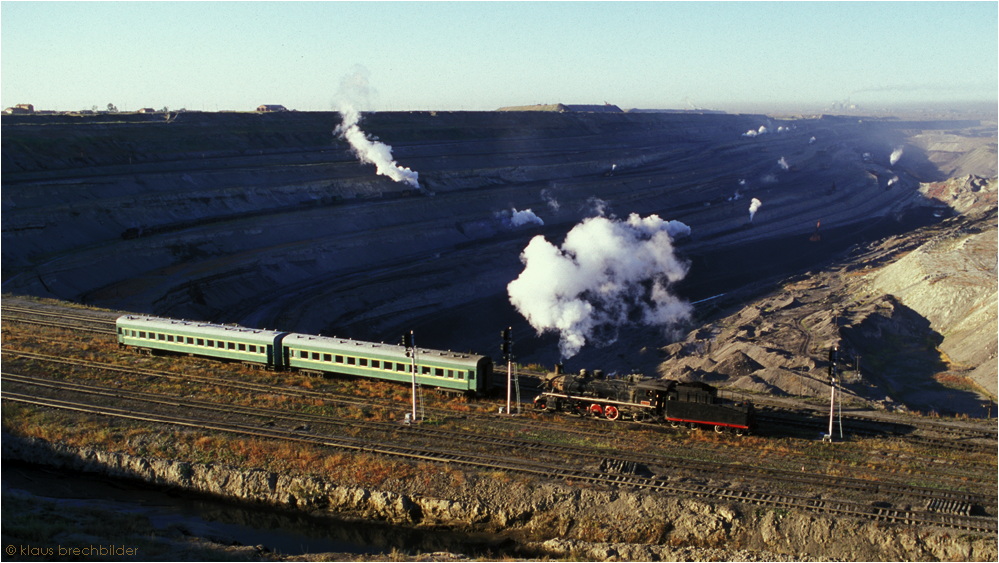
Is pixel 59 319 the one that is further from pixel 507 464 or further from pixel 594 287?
pixel 594 287

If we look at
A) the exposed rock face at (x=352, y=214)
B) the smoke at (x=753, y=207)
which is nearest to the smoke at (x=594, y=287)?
the exposed rock face at (x=352, y=214)

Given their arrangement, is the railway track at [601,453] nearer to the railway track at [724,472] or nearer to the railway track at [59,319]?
the railway track at [724,472]

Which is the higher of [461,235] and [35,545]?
[461,235]

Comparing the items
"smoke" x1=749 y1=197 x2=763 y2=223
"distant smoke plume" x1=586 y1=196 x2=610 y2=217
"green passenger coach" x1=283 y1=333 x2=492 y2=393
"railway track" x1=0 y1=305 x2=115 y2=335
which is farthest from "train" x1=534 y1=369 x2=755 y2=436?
"smoke" x1=749 y1=197 x2=763 y2=223

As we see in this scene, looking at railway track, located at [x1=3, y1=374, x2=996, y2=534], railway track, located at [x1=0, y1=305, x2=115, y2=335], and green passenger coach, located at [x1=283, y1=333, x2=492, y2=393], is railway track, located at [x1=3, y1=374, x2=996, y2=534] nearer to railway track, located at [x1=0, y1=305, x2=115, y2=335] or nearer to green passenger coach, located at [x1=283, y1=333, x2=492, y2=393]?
green passenger coach, located at [x1=283, y1=333, x2=492, y2=393]

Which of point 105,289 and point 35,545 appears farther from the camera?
point 105,289

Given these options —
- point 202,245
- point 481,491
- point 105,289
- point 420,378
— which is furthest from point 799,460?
point 202,245

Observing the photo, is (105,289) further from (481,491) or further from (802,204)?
(802,204)
